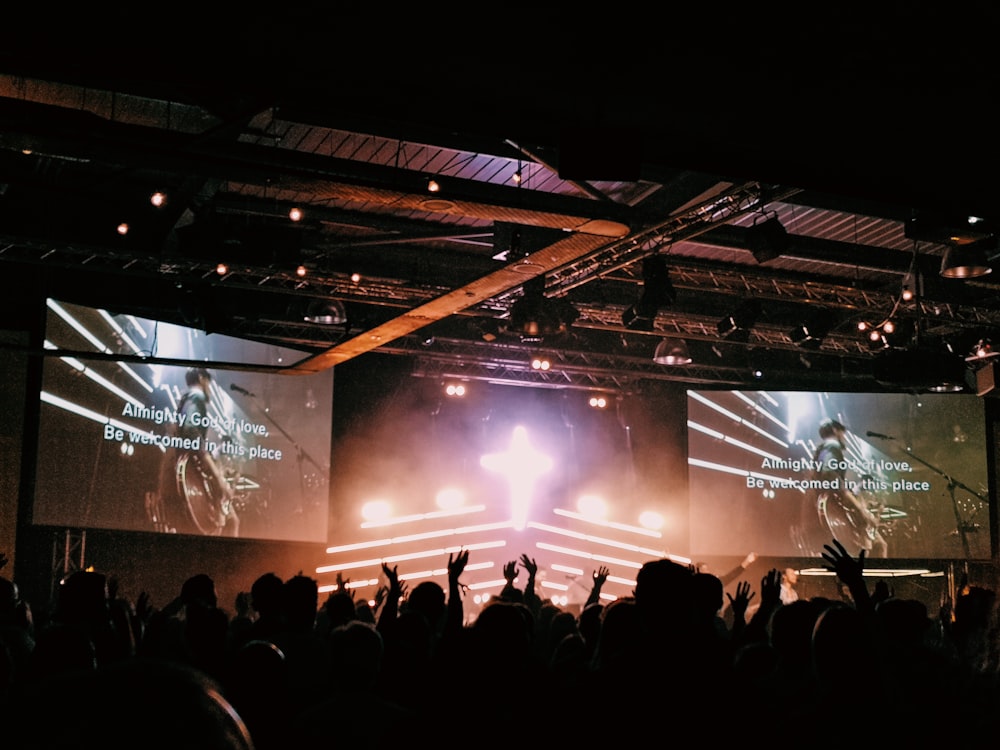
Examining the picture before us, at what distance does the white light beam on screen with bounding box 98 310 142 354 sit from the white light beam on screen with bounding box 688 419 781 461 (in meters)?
7.24

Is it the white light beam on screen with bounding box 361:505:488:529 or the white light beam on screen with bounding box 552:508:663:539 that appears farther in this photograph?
the white light beam on screen with bounding box 552:508:663:539

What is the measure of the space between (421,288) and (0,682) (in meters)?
8.01

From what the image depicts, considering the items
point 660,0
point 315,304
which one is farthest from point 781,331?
point 660,0

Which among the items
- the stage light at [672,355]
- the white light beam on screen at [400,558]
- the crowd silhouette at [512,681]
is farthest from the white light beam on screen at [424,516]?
the crowd silhouette at [512,681]

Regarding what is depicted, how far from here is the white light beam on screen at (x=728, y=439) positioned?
13.4 meters

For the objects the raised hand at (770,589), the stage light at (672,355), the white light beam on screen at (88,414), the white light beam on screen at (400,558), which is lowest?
the white light beam on screen at (400,558)

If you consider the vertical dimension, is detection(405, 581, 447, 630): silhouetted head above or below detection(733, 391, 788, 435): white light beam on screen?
below

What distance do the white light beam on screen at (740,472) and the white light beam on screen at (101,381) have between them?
23.7 ft

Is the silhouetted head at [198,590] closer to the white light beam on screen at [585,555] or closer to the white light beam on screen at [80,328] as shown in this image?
the white light beam on screen at [80,328]

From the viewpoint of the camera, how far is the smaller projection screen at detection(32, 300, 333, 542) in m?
9.86

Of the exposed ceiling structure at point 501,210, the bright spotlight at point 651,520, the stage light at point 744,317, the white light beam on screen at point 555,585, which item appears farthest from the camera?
the bright spotlight at point 651,520

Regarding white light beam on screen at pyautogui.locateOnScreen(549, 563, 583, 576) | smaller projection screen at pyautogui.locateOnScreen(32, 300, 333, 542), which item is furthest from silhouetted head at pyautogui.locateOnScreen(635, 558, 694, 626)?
white light beam on screen at pyautogui.locateOnScreen(549, 563, 583, 576)

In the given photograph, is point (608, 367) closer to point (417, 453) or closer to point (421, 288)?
point (417, 453)

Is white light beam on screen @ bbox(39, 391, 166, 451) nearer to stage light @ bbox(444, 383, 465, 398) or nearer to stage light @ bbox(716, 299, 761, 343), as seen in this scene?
stage light @ bbox(444, 383, 465, 398)
